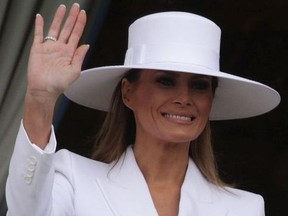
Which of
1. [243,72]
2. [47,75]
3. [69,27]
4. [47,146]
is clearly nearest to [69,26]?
[69,27]

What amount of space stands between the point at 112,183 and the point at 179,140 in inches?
7.0

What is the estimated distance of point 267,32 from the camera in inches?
137

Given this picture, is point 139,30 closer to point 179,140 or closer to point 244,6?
point 179,140

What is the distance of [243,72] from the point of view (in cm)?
351

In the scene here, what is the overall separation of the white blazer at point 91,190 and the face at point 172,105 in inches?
4.6

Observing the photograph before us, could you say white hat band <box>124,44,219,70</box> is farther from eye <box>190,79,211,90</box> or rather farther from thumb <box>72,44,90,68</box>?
thumb <box>72,44,90,68</box>

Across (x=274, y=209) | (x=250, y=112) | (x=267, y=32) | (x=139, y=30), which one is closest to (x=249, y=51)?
(x=267, y=32)

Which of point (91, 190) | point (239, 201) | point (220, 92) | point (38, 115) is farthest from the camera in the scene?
point (220, 92)

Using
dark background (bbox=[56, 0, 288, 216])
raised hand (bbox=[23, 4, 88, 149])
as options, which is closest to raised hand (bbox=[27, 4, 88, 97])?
raised hand (bbox=[23, 4, 88, 149])

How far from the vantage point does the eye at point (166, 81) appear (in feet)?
5.98

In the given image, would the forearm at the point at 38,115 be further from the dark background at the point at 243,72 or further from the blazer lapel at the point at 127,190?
the dark background at the point at 243,72

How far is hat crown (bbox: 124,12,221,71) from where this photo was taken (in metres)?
1.84

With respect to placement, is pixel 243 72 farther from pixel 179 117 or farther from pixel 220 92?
pixel 179 117

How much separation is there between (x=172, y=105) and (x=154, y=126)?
62mm
